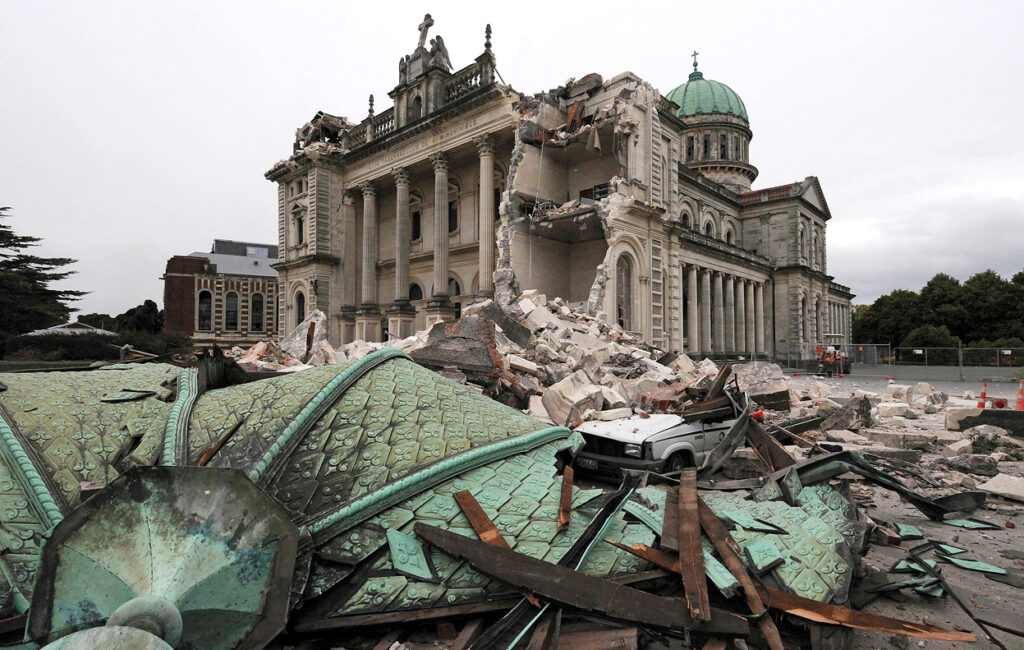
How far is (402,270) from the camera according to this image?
26453mm

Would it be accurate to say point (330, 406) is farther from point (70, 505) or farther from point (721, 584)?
point (721, 584)

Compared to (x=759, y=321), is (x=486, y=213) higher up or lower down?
higher up

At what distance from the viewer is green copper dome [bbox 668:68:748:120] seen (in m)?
39.3

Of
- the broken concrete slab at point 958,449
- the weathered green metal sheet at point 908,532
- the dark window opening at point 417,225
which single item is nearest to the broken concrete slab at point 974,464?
the broken concrete slab at point 958,449

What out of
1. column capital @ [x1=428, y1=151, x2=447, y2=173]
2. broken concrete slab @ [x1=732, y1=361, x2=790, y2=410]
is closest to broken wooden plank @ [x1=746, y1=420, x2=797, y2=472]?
broken concrete slab @ [x1=732, y1=361, x2=790, y2=410]

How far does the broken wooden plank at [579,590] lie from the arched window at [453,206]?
83.6 feet

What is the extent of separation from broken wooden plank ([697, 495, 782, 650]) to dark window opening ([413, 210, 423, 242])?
27.5 meters

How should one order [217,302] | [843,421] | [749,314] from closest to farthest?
[843,421] → [749,314] → [217,302]

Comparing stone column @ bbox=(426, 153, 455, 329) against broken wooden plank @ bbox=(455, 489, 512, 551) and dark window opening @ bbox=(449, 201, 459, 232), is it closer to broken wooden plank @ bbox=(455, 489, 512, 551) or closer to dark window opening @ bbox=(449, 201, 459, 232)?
dark window opening @ bbox=(449, 201, 459, 232)

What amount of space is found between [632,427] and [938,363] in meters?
27.3

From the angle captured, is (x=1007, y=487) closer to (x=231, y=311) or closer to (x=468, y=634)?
(x=468, y=634)

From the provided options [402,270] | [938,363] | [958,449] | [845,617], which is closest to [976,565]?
[845,617]

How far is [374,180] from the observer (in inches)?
1110

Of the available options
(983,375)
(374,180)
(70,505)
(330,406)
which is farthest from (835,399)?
(374,180)
